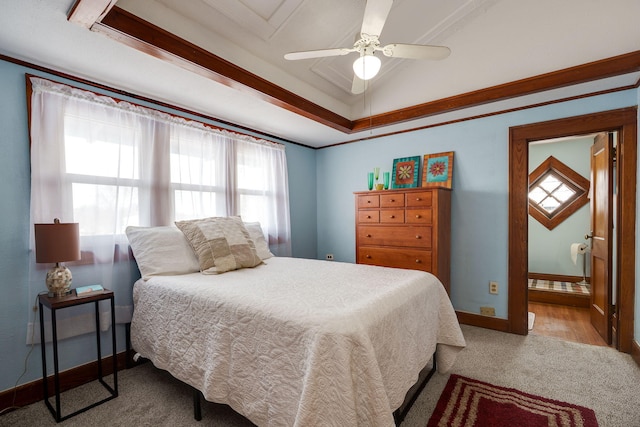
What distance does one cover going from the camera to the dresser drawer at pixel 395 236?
9.51 feet

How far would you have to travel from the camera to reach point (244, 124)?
3.29 metres

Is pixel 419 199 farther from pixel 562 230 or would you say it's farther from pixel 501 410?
pixel 562 230

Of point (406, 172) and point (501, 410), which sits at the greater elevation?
point (406, 172)

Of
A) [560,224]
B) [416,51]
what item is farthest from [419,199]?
[560,224]

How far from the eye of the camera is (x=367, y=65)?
1.75 m

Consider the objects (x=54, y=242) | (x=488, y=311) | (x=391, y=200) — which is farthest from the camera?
(x=391, y=200)

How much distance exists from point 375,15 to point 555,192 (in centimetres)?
459

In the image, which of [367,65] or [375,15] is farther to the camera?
[367,65]

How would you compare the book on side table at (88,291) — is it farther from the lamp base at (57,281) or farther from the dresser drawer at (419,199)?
the dresser drawer at (419,199)

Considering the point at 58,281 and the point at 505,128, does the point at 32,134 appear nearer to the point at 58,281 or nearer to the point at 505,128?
the point at 58,281

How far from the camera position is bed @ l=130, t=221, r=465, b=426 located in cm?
113

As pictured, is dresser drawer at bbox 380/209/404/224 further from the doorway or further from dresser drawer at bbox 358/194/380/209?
the doorway

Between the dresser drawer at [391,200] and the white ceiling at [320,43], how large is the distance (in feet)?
3.08

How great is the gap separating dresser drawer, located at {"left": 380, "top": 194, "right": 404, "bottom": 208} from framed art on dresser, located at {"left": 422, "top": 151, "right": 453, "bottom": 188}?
0.48m
